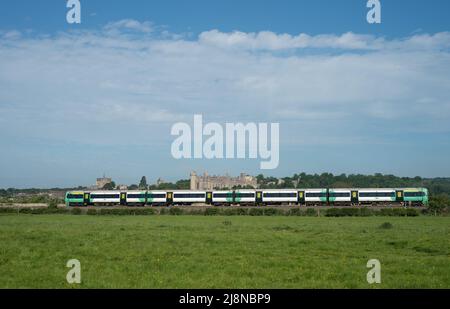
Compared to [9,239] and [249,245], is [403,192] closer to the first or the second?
[249,245]

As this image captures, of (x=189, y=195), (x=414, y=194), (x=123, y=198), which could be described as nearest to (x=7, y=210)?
(x=123, y=198)

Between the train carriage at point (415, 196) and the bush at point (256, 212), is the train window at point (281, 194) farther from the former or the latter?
the train carriage at point (415, 196)

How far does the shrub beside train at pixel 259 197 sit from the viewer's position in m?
74.8

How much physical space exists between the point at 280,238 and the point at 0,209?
192 feet

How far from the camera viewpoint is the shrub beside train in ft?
245

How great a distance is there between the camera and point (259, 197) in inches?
3155

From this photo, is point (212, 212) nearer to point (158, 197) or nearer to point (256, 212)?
point (256, 212)

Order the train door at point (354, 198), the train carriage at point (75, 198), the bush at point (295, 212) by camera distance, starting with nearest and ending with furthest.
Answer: the bush at point (295, 212), the train door at point (354, 198), the train carriage at point (75, 198)

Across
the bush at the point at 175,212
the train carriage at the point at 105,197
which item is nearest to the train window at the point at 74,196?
the train carriage at the point at 105,197

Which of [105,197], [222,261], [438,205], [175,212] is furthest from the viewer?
[105,197]

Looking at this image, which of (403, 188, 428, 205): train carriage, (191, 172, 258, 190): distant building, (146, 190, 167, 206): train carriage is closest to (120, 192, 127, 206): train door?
(146, 190, 167, 206): train carriage

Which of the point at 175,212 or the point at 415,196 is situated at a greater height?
the point at 415,196

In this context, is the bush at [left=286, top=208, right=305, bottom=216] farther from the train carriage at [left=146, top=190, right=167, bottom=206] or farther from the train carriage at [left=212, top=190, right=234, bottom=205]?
the train carriage at [left=146, top=190, right=167, bottom=206]
